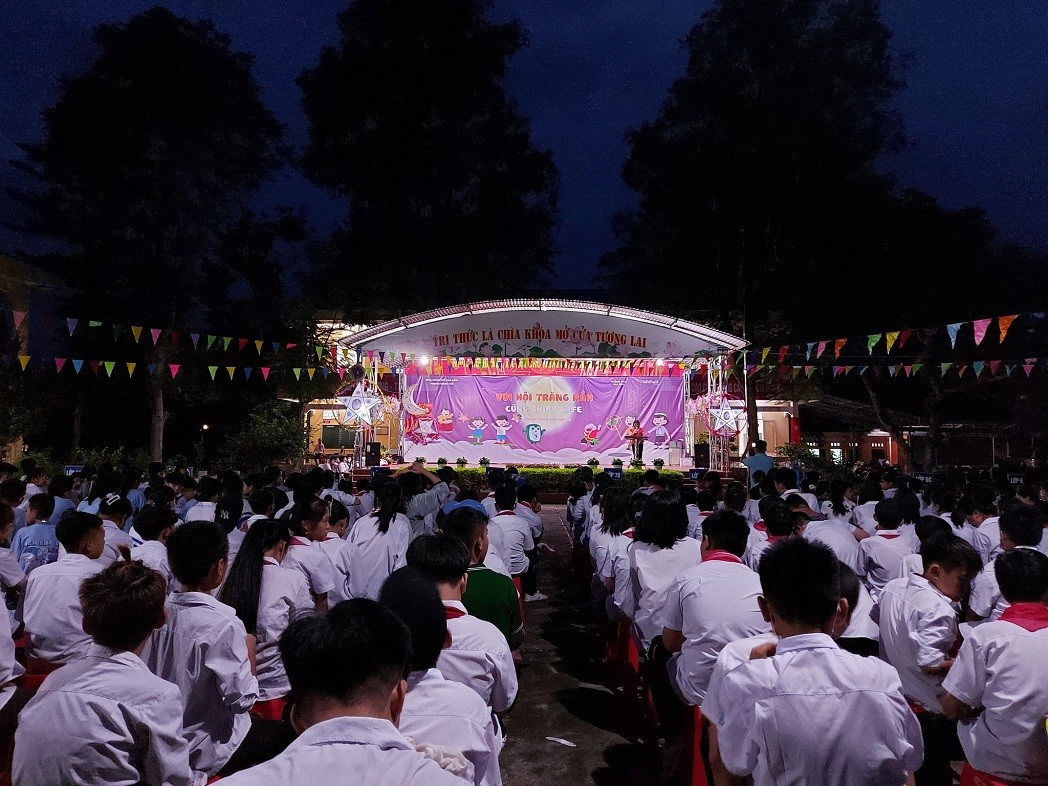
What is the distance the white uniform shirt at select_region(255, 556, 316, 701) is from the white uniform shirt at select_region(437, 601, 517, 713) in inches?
48.2

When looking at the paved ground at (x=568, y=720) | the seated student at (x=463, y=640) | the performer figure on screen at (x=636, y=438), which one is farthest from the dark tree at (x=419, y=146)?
the seated student at (x=463, y=640)

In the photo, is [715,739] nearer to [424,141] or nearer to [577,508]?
[577,508]

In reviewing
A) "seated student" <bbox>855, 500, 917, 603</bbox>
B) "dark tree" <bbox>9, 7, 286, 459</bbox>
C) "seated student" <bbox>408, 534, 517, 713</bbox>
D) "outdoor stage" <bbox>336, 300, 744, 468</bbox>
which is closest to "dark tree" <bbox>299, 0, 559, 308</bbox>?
"dark tree" <bbox>9, 7, 286, 459</bbox>

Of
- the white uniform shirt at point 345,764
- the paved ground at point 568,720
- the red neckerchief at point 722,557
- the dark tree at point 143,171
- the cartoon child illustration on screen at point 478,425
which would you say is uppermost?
the dark tree at point 143,171

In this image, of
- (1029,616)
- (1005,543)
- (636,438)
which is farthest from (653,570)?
(636,438)

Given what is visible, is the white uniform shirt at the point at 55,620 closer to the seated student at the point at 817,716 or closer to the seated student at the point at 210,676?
the seated student at the point at 210,676

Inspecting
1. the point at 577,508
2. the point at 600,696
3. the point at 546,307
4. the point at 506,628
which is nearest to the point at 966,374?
the point at 546,307

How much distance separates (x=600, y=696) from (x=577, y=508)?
3.70m

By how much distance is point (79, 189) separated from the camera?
2120 centimetres

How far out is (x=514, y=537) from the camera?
20.7 feet

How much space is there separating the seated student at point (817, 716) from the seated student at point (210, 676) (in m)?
1.55

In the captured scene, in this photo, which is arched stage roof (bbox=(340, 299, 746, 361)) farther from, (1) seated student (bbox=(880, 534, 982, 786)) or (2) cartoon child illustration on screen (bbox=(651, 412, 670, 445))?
(1) seated student (bbox=(880, 534, 982, 786))

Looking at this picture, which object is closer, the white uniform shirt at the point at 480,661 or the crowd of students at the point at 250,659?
the crowd of students at the point at 250,659

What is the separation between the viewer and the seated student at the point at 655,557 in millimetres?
4516
